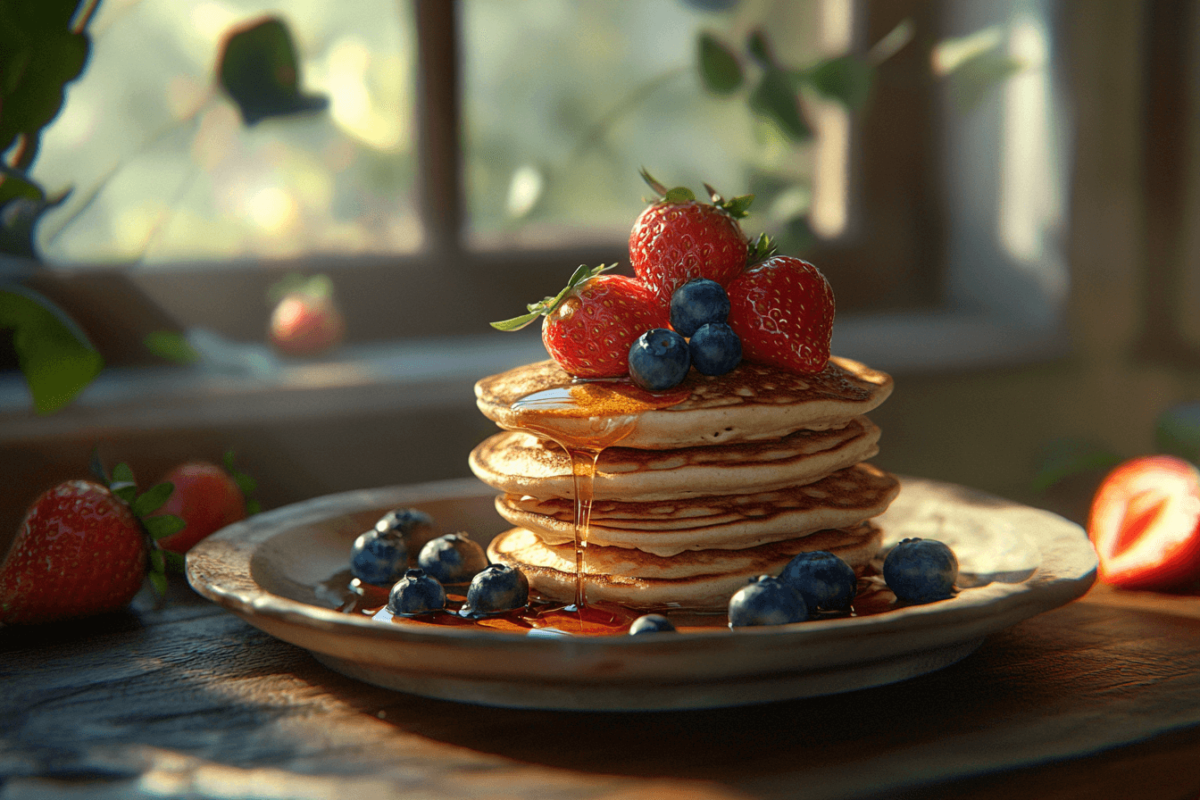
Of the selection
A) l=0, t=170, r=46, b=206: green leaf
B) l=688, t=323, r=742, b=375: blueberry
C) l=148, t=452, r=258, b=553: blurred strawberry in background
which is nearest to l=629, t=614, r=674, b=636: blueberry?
l=688, t=323, r=742, b=375: blueberry

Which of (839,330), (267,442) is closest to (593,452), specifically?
(267,442)

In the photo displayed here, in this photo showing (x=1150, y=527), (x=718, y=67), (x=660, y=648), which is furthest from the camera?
(x=718, y=67)

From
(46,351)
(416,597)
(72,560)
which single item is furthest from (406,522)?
(46,351)

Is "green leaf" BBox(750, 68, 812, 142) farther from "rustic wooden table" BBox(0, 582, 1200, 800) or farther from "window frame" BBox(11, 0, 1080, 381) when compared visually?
"rustic wooden table" BBox(0, 582, 1200, 800)

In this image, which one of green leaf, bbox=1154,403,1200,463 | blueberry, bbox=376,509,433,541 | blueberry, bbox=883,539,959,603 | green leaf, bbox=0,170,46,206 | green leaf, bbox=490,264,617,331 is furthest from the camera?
green leaf, bbox=1154,403,1200,463

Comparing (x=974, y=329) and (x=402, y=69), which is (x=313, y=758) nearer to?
(x=402, y=69)

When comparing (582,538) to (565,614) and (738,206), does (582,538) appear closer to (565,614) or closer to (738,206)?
(565,614)
